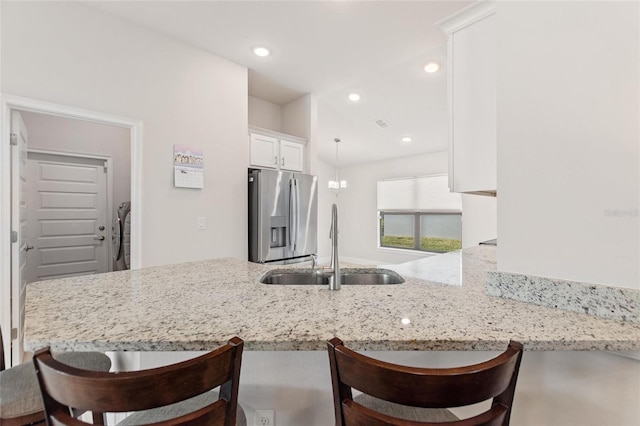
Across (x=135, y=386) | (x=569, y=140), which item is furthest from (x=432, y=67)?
(x=135, y=386)

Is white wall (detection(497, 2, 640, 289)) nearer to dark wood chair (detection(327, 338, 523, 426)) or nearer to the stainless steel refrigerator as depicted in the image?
dark wood chair (detection(327, 338, 523, 426))

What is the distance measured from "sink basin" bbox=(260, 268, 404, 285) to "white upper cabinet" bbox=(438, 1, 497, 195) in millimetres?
572

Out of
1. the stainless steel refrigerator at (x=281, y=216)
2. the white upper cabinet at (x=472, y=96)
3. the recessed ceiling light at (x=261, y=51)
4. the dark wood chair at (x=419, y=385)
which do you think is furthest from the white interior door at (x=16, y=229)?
the white upper cabinet at (x=472, y=96)

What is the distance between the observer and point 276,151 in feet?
12.1

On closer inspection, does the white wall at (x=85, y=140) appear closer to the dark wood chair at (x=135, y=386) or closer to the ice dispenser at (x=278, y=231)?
the ice dispenser at (x=278, y=231)

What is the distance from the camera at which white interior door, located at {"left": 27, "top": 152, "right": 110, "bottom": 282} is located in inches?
144

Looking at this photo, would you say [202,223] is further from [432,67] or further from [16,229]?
[432,67]

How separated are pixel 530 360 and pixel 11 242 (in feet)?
9.99

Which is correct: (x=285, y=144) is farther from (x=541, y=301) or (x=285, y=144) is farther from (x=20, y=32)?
(x=541, y=301)

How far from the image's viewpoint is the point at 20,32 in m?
2.05

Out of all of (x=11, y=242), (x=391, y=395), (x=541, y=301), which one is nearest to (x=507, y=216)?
(x=541, y=301)

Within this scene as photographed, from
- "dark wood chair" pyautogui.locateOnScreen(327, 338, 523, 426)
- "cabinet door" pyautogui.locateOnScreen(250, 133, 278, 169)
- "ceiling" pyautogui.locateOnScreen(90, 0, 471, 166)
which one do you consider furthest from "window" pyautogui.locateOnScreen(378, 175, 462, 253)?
"dark wood chair" pyautogui.locateOnScreen(327, 338, 523, 426)

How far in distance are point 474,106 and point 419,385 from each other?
3.76ft

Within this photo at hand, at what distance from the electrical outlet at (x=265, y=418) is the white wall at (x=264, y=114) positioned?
3666 mm
